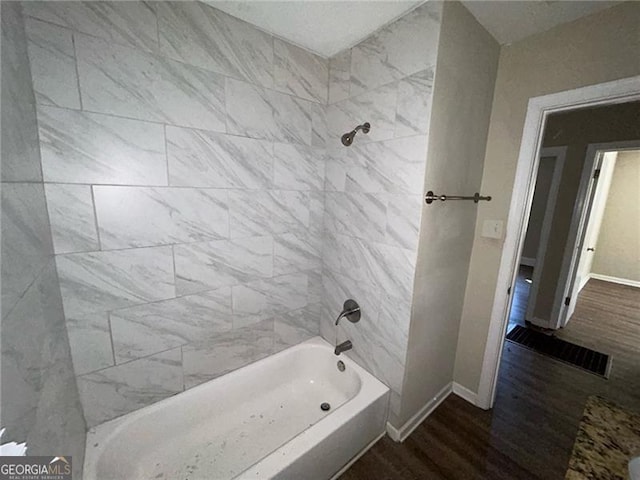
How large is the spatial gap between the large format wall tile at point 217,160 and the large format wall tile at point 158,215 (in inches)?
2.9

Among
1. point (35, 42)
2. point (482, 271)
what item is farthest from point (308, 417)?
point (35, 42)

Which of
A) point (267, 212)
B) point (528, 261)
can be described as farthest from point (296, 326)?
point (528, 261)

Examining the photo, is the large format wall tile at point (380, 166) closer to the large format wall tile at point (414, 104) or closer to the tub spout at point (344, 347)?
the large format wall tile at point (414, 104)

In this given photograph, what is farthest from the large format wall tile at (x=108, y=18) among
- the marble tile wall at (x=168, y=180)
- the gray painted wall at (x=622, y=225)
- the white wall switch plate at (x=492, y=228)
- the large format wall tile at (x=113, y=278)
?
the gray painted wall at (x=622, y=225)

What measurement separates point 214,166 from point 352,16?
1.08 meters

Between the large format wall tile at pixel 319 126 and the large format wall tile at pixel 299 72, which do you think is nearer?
the large format wall tile at pixel 299 72

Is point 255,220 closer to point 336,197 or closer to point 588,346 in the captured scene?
point 336,197

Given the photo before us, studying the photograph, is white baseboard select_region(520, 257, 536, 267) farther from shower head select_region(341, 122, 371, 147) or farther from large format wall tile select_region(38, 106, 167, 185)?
large format wall tile select_region(38, 106, 167, 185)

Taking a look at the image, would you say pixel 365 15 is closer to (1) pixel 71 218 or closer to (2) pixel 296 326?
(1) pixel 71 218

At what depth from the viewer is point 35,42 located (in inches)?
37.1

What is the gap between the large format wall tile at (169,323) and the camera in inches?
49.7

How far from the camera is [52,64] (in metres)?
0.98

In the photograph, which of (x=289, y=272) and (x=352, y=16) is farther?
(x=289, y=272)

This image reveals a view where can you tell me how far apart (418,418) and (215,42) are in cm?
258
